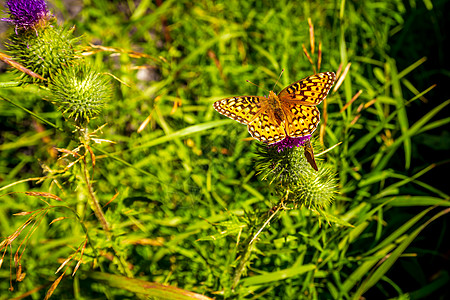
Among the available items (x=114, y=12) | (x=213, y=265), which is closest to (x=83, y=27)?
(x=114, y=12)

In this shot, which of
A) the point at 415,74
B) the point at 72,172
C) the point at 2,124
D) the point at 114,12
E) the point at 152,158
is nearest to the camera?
the point at 72,172

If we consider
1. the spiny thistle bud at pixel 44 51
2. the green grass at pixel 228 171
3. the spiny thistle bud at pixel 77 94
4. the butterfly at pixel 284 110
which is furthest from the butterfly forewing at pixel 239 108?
the spiny thistle bud at pixel 44 51

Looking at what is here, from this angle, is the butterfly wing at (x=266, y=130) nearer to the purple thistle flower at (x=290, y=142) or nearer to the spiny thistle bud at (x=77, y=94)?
the purple thistle flower at (x=290, y=142)

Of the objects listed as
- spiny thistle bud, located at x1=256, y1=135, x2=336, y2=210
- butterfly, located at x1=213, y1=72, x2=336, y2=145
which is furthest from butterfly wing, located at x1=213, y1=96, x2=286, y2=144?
spiny thistle bud, located at x1=256, y1=135, x2=336, y2=210

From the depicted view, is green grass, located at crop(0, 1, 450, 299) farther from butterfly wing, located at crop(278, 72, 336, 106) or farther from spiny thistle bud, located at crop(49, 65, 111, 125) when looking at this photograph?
butterfly wing, located at crop(278, 72, 336, 106)

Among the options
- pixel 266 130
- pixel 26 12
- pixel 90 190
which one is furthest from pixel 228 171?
pixel 26 12

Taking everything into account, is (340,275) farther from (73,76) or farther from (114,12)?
(114,12)
